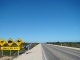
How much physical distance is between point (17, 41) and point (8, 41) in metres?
1.95

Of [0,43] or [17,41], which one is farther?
[17,41]

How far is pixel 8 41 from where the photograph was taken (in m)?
16.7

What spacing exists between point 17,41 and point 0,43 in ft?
6.77

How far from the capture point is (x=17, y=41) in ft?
60.7

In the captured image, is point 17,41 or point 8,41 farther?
point 17,41

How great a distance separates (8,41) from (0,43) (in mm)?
1169

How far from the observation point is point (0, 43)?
17281 millimetres
